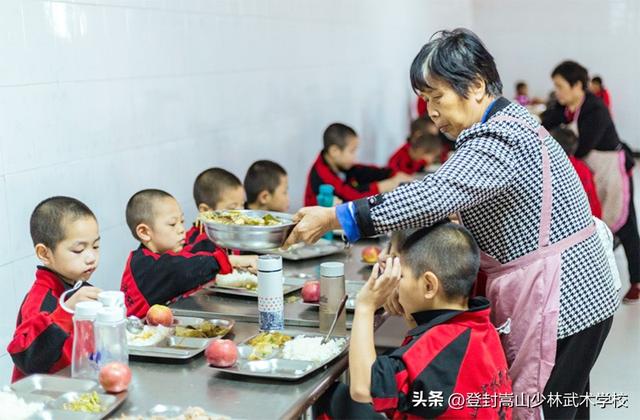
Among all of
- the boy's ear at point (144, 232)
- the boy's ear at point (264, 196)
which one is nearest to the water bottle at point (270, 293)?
the boy's ear at point (144, 232)

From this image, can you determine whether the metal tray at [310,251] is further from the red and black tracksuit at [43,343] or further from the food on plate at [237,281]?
the red and black tracksuit at [43,343]

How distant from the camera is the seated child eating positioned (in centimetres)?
412

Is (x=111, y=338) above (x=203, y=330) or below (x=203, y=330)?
above

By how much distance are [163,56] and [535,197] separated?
2.23 m

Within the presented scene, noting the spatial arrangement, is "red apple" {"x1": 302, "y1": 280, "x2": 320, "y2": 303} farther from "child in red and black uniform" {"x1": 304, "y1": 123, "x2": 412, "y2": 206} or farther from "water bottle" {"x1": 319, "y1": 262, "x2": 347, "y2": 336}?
"child in red and black uniform" {"x1": 304, "y1": 123, "x2": 412, "y2": 206}

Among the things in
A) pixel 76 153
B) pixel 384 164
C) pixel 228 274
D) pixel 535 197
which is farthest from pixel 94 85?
pixel 384 164

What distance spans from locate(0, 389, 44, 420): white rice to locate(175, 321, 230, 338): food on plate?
567 millimetres

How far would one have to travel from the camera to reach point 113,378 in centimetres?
201

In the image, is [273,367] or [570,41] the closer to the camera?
[273,367]

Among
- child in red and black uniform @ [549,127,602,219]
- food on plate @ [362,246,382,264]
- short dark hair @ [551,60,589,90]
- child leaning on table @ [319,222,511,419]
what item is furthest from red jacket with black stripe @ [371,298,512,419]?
short dark hair @ [551,60,589,90]

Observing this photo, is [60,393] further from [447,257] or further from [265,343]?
[447,257]

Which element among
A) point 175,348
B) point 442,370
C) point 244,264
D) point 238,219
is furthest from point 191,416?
point 244,264

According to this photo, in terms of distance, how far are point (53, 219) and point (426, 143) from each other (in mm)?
4037

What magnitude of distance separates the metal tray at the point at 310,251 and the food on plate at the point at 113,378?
4.86 ft
